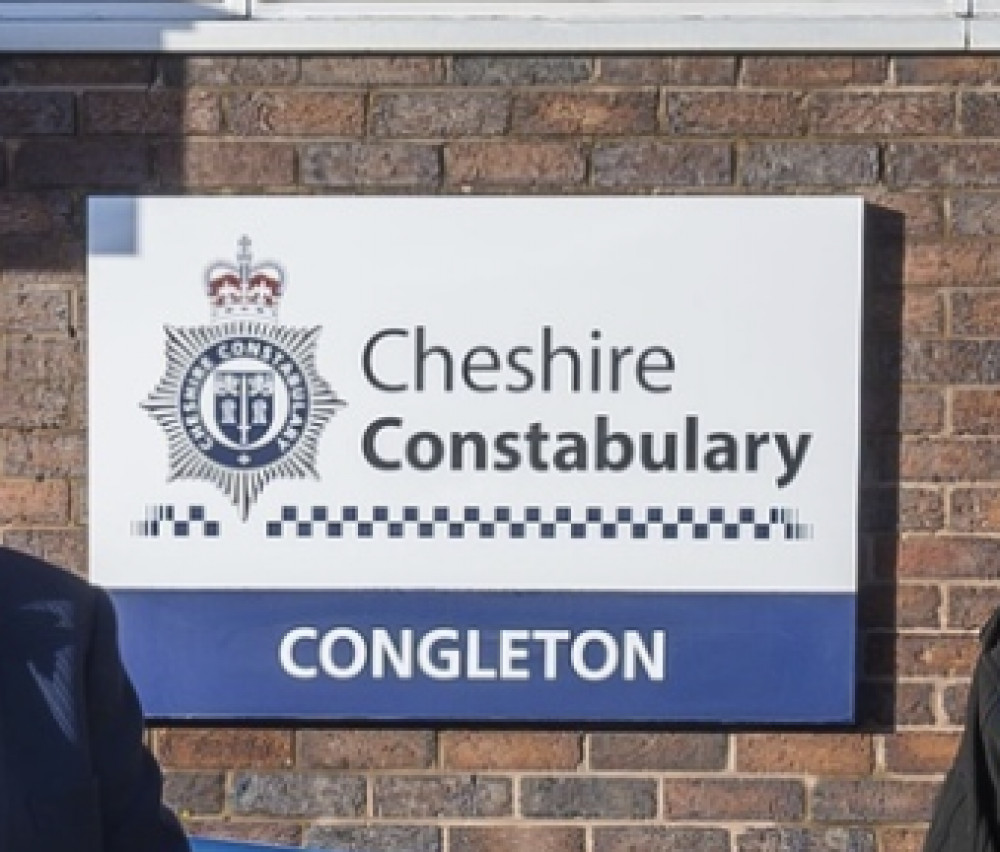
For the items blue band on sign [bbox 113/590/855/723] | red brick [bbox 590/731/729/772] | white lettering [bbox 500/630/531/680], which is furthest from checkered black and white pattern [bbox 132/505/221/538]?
red brick [bbox 590/731/729/772]

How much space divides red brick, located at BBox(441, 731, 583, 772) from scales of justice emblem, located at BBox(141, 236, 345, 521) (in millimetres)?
556

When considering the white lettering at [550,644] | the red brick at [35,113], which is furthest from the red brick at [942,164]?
the red brick at [35,113]

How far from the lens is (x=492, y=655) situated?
10.9ft

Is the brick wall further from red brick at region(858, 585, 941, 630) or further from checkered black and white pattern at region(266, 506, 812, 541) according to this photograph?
checkered black and white pattern at region(266, 506, 812, 541)

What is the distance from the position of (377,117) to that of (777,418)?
2.89 feet

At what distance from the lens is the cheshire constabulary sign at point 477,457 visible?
10.8ft

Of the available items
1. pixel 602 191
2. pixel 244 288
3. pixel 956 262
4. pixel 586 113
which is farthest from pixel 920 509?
pixel 244 288

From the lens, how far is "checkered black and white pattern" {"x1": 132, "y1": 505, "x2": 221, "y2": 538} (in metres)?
3.32

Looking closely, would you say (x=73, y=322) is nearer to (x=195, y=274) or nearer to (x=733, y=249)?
(x=195, y=274)

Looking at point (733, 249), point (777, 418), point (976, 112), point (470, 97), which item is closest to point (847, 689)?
point (777, 418)

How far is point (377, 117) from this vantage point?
331 cm

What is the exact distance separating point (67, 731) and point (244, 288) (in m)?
1.70

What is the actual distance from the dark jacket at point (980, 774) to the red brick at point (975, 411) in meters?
0.99

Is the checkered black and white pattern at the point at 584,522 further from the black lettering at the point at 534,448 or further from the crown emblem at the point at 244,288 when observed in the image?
the crown emblem at the point at 244,288
